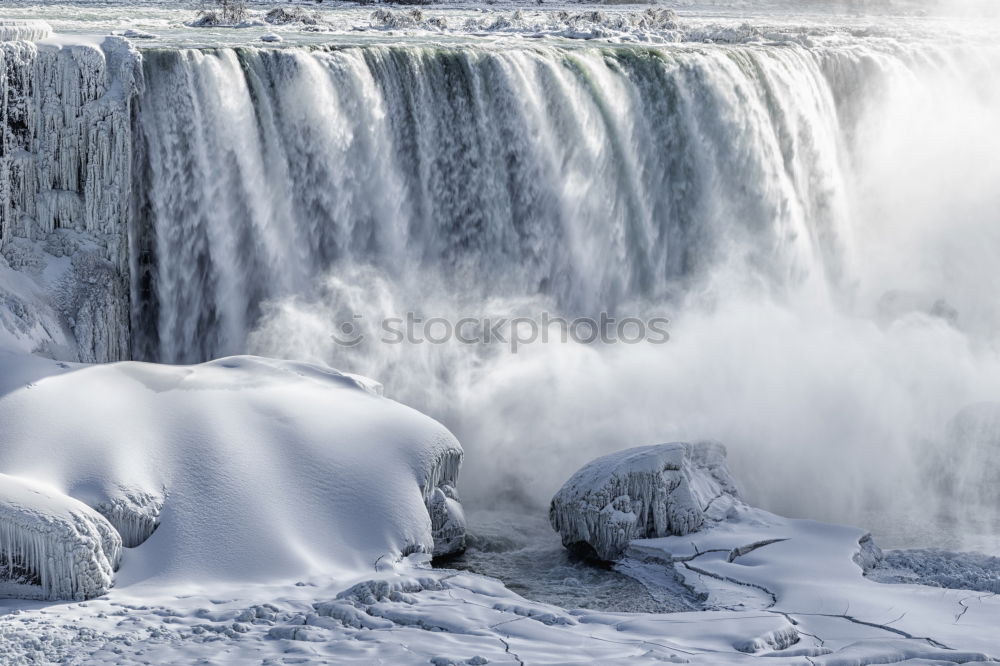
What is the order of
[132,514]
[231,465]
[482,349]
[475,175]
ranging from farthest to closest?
1. [475,175]
2. [482,349]
3. [231,465]
4. [132,514]

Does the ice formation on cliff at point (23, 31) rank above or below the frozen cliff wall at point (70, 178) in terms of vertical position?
above

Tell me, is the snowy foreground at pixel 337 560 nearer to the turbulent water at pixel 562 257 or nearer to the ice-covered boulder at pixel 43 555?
the ice-covered boulder at pixel 43 555

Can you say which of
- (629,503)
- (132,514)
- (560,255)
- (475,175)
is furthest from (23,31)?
(629,503)

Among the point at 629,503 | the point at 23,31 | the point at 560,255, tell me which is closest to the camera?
the point at 629,503

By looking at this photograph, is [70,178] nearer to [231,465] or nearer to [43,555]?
[231,465]

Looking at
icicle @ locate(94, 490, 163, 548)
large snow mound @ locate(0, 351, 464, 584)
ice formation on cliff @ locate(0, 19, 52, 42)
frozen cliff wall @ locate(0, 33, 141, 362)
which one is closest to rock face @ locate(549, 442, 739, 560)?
large snow mound @ locate(0, 351, 464, 584)

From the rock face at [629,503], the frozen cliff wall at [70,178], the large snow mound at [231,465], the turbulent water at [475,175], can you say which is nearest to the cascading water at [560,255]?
the turbulent water at [475,175]

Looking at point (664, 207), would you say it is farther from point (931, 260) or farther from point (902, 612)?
point (902, 612)
